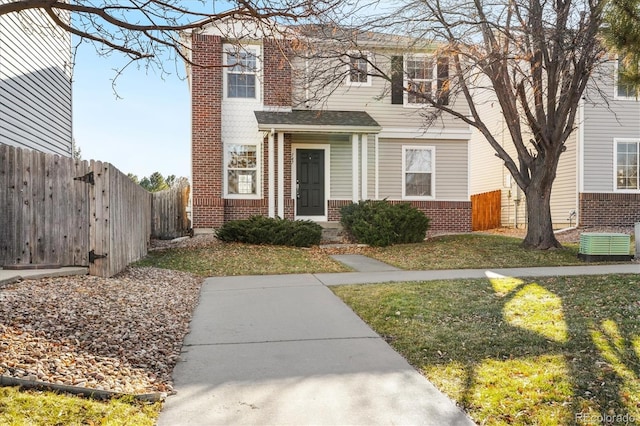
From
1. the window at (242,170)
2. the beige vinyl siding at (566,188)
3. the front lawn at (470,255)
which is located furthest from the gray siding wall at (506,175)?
the window at (242,170)

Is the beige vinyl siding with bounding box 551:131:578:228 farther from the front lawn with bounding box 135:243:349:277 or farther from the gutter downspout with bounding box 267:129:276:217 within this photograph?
the gutter downspout with bounding box 267:129:276:217

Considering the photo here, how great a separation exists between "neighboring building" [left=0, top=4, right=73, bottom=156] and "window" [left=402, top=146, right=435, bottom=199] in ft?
35.2

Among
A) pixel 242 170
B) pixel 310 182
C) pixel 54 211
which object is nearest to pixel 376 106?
pixel 310 182

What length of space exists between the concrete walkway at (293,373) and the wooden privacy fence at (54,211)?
89.7 inches

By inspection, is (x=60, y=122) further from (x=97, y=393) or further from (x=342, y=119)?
(x=97, y=393)

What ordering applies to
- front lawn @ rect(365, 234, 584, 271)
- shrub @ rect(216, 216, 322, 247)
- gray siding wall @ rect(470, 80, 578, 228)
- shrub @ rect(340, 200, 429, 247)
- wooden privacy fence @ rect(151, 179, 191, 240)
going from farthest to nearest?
gray siding wall @ rect(470, 80, 578, 228) → wooden privacy fence @ rect(151, 179, 191, 240) → shrub @ rect(340, 200, 429, 247) → shrub @ rect(216, 216, 322, 247) → front lawn @ rect(365, 234, 584, 271)

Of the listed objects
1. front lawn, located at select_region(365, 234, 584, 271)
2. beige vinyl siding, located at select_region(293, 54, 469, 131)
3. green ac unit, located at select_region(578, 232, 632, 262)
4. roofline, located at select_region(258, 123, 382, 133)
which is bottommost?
front lawn, located at select_region(365, 234, 584, 271)

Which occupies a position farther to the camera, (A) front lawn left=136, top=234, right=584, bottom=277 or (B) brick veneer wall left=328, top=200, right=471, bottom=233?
(B) brick veneer wall left=328, top=200, right=471, bottom=233

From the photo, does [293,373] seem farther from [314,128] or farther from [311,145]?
[311,145]

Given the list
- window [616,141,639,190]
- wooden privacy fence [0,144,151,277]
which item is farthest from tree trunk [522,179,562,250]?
wooden privacy fence [0,144,151,277]

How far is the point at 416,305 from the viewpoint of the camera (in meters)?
6.03

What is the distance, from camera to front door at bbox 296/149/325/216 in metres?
16.5

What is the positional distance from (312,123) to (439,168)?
200 inches

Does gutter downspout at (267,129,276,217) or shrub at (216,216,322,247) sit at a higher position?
gutter downspout at (267,129,276,217)
